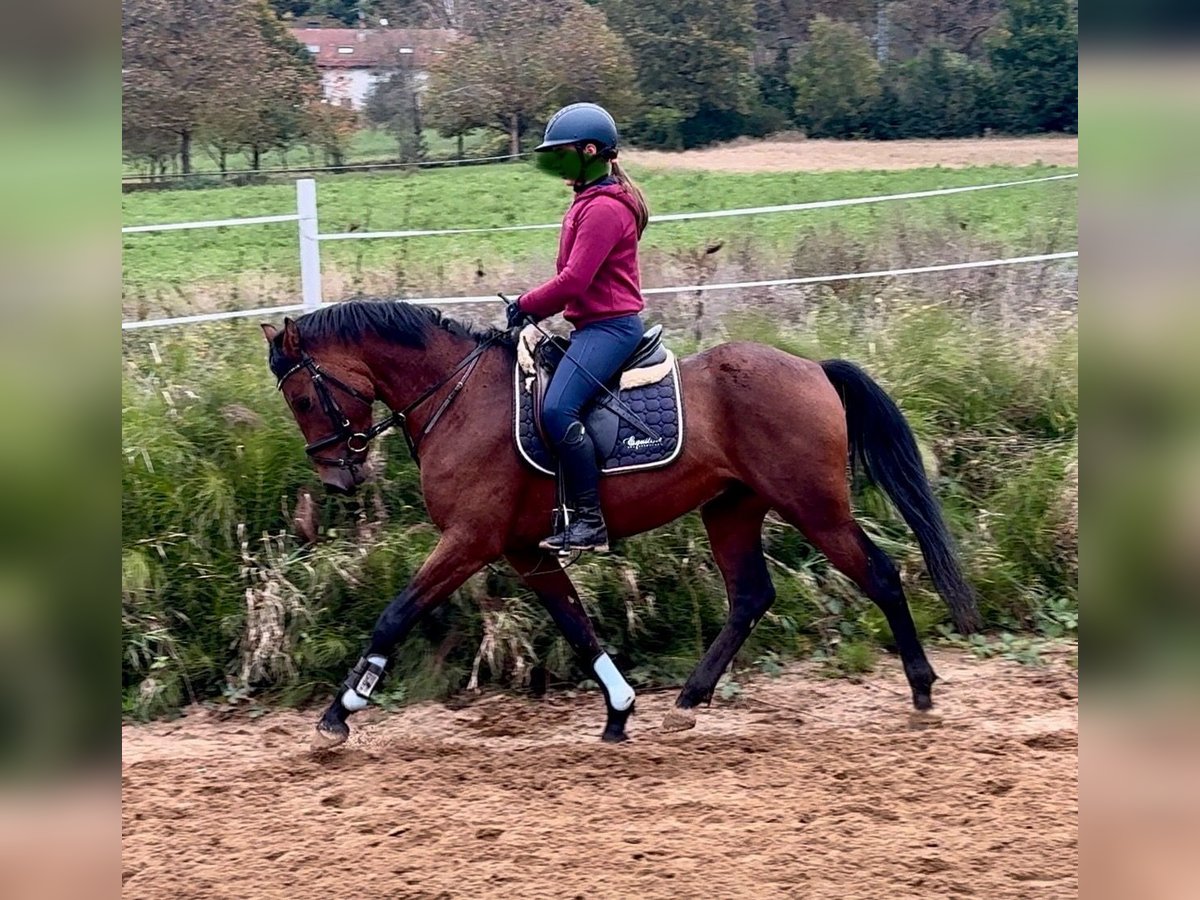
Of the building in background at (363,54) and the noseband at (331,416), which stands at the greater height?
the building in background at (363,54)

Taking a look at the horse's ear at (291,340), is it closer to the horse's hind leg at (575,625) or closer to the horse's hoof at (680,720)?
the horse's hind leg at (575,625)

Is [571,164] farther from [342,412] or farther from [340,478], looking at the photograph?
[340,478]

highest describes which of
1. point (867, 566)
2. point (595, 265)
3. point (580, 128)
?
point (580, 128)

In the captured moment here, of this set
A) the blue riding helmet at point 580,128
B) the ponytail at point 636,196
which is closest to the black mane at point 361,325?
the ponytail at point 636,196

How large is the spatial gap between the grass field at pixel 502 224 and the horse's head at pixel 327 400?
11.4 feet

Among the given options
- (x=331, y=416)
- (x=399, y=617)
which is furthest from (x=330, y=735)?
(x=331, y=416)

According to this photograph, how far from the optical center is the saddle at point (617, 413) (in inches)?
207

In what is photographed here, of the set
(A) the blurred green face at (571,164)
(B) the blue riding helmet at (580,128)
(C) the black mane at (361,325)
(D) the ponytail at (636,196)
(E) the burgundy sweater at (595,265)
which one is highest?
(B) the blue riding helmet at (580,128)

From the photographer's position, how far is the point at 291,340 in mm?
5332

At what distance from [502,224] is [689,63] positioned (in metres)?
4.57

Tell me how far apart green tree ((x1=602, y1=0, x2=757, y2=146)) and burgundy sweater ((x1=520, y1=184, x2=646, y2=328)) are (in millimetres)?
12767

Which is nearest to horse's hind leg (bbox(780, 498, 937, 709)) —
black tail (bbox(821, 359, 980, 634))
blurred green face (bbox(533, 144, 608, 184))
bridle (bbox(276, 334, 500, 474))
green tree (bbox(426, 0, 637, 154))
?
black tail (bbox(821, 359, 980, 634))
